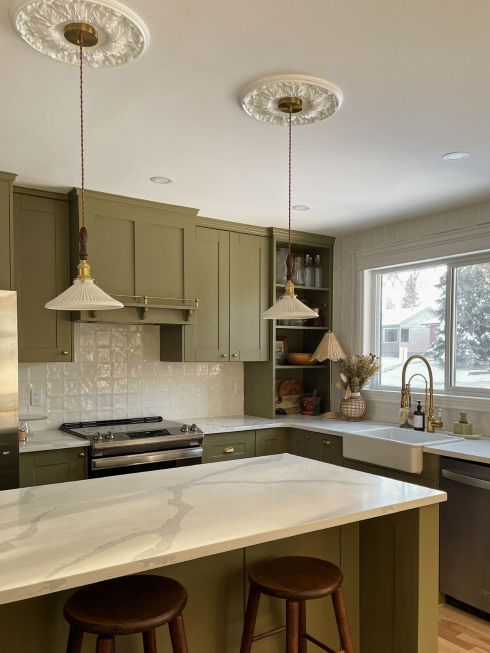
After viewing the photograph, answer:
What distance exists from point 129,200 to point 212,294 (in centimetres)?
99

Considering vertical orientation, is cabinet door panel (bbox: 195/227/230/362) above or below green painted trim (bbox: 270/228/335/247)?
below

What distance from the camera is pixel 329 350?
4598mm

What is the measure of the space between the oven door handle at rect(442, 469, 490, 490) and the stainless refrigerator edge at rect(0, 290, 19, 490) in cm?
244

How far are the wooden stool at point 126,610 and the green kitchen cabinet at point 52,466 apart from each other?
173 cm

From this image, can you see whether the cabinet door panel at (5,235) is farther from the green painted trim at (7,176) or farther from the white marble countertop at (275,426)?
the white marble countertop at (275,426)

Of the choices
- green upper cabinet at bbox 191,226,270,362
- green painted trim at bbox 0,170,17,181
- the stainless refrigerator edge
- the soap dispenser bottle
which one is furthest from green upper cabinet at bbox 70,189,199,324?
the soap dispenser bottle

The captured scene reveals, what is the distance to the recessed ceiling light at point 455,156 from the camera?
2805mm

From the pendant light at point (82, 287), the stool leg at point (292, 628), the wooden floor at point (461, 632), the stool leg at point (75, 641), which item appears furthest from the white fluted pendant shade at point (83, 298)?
the wooden floor at point (461, 632)

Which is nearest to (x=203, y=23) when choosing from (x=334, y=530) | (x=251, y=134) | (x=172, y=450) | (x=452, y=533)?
(x=251, y=134)

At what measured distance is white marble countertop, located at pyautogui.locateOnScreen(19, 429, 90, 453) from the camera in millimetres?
3221

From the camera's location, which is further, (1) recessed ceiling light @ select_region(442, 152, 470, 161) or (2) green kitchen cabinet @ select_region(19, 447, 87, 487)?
(2) green kitchen cabinet @ select_region(19, 447, 87, 487)

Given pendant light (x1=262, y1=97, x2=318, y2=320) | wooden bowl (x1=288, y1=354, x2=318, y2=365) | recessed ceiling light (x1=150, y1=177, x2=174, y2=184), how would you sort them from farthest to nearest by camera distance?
wooden bowl (x1=288, y1=354, x2=318, y2=365) < recessed ceiling light (x1=150, y1=177, x2=174, y2=184) < pendant light (x1=262, y1=97, x2=318, y2=320)

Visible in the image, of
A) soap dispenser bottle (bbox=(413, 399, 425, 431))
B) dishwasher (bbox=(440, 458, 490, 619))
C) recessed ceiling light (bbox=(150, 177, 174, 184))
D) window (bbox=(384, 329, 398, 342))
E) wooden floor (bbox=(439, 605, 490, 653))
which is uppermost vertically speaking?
recessed ceiling light (bbox=(150, 177, 174, 184))

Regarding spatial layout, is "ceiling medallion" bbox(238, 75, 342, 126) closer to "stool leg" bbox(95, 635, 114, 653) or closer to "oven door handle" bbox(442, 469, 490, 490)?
"stool leg" bbox(95, 635, 114, 653)
